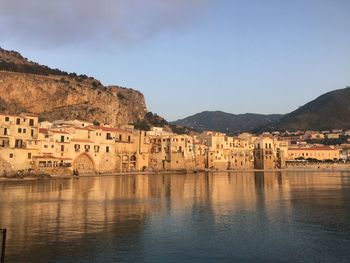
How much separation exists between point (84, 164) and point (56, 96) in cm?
4789

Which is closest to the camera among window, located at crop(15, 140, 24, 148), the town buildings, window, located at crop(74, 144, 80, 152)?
window, located at crop(15, 140, 24, 148)

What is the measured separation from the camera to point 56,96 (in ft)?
382

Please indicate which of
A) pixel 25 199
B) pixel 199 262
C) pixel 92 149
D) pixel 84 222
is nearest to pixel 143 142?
pixel 92 149

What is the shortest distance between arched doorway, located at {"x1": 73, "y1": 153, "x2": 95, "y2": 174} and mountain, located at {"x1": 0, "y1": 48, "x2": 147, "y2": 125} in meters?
39.5

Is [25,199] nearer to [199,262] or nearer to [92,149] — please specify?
[199,262]

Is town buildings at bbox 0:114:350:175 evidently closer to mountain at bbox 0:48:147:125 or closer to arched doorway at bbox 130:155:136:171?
arched doorway at bbox 130:155:136:171

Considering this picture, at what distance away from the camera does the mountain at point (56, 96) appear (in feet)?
358

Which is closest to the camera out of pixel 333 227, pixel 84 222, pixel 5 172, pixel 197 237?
pixel 197 237

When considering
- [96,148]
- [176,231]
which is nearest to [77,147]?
[96,148]

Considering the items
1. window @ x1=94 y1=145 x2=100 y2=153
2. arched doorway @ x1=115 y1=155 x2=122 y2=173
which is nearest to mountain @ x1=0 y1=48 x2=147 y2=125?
arched doorway @ x1=115 y1=155 x2=122 y2=173

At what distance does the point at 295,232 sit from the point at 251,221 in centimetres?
339

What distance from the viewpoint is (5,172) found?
5981cm

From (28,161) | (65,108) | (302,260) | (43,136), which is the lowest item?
(302,260)

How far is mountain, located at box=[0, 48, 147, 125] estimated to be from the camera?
4299 inches
